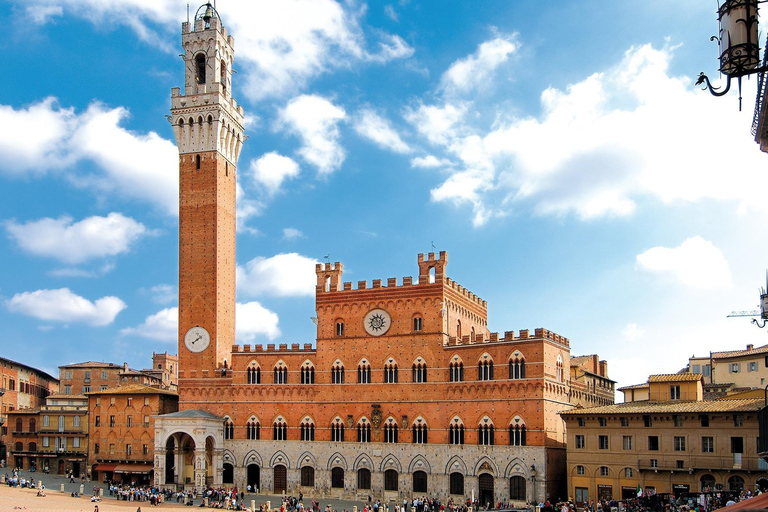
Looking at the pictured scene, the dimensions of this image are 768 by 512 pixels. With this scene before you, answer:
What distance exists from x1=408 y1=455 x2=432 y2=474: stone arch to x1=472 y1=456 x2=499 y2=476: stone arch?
12.3 ft

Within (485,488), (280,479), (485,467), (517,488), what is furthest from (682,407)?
(280,479)

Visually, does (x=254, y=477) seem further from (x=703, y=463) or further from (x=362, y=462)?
(x=703, y=463)

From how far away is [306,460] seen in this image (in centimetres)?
6375

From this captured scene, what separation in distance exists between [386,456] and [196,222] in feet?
86.3

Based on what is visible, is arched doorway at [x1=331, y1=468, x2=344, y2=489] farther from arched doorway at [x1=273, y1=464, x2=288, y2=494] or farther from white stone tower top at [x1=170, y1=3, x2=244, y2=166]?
white stone tower top at [x1=170, y1=3, x2=244, y2=166]

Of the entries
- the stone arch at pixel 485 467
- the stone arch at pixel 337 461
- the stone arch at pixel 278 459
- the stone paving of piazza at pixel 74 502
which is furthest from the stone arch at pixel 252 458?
the stone arch at pixel 485 467

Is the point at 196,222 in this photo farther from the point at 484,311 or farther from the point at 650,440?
the point at 650,440

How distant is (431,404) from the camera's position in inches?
2387

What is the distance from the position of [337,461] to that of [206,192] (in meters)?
25.9

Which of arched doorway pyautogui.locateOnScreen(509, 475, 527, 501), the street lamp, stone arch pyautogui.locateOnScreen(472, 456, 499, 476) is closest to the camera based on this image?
the street lamp

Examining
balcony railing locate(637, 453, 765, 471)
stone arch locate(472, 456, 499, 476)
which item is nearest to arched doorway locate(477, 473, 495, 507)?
stone arch locate(472, 456, 499, 476)

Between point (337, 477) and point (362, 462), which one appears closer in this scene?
point (362, 462)

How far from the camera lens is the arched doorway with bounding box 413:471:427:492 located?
197 ft

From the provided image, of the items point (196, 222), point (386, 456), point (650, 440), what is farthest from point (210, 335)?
point (650, 440)
